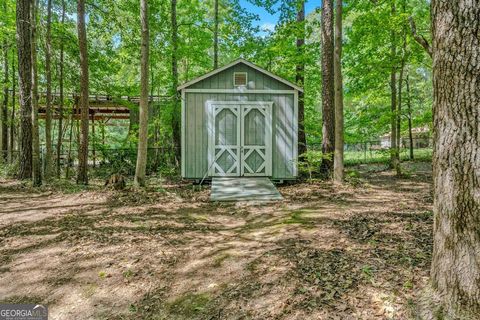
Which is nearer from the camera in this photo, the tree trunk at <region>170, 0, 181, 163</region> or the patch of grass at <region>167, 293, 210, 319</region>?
the patch of grass at <region>167, 293, 210, 319</region>

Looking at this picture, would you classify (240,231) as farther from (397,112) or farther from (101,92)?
(101,92)

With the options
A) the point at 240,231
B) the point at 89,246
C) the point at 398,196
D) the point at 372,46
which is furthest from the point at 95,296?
the point at 372,46

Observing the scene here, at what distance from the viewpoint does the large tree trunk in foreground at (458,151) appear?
→ 2.13 metres

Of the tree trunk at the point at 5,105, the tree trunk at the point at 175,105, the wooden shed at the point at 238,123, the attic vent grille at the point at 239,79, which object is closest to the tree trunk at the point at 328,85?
the wooden shed at the point at 238,123

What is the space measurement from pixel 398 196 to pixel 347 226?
2.99 m

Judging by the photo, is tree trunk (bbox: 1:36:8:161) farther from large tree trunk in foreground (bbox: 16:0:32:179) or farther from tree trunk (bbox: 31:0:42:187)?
tree trunk (bbox: 31:0:42:187)

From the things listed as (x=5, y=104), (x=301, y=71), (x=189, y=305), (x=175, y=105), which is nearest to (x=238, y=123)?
(x=175, y=105)

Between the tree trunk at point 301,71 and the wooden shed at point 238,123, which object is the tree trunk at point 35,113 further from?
the tree trunk at point 301,71

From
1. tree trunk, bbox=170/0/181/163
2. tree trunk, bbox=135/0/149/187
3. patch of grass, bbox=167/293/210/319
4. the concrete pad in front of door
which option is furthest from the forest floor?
tree trunk, bbox=170/0/181/163

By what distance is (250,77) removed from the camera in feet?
31.7

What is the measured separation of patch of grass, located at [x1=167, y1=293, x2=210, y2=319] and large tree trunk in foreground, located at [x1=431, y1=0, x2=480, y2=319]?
189 centimetres

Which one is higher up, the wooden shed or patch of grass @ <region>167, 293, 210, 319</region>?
the wooden shed

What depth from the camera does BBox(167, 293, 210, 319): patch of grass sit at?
2.85m

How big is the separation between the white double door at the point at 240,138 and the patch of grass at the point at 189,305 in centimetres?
661
